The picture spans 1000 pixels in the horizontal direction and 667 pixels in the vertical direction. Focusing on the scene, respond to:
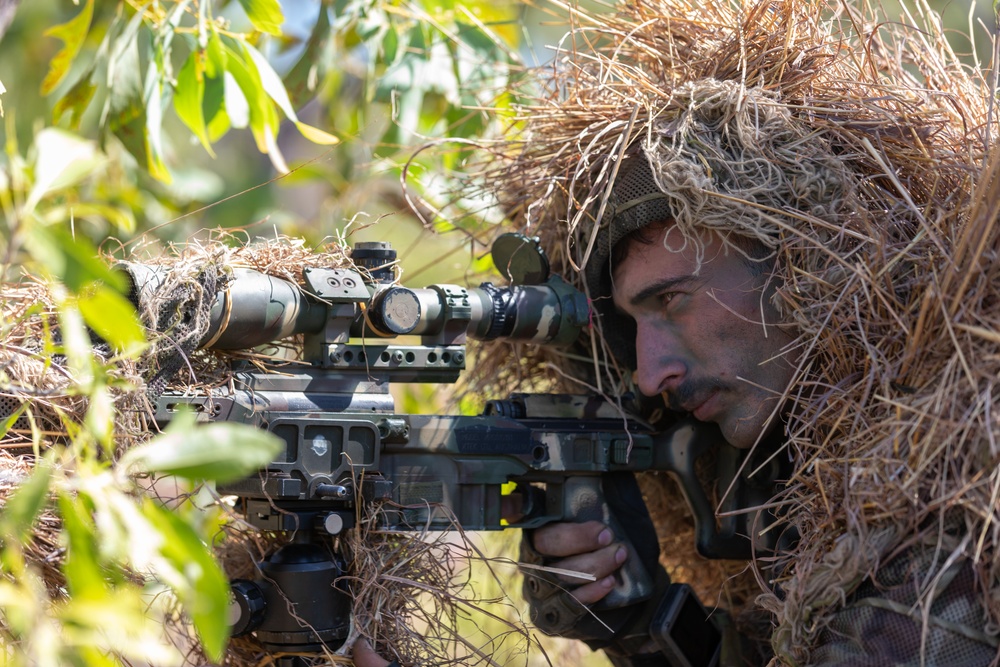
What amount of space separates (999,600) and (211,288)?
1849mm

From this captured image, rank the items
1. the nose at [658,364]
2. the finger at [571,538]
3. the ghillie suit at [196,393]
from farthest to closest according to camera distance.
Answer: the finger at [571,538] < the nose at [658,364] < the ghillie suit at [196,393]

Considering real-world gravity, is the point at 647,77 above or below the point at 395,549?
above

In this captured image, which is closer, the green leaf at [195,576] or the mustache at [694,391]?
the green leaf at [195,576]

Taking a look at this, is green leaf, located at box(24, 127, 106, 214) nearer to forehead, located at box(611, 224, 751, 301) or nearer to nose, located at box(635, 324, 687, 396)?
forehead, located at box(611, 224, 751, 301)

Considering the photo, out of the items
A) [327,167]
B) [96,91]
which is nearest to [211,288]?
[96,91]

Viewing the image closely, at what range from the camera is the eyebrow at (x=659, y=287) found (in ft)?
9.20

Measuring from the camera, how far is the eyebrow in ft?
9.20

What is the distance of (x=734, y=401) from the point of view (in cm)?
282

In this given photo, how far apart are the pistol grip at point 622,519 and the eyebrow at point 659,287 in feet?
1.84

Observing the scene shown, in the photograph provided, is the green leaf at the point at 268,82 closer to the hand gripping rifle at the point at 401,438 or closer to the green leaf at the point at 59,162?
the hand gripping rifle at the point at 401,438

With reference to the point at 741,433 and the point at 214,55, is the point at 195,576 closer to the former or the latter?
the point at 741,433

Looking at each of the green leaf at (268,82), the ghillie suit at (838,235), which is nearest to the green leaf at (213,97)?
the green leaf at (268,82)

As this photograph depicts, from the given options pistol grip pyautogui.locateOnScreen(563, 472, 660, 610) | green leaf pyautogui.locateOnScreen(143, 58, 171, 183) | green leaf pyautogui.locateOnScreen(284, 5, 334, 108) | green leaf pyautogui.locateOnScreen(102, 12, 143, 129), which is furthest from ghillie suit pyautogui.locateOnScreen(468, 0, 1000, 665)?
green leaf pyautogui.locateOnScreen(102, 12, 143, 129)

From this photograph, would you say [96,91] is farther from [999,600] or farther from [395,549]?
[999,600]
